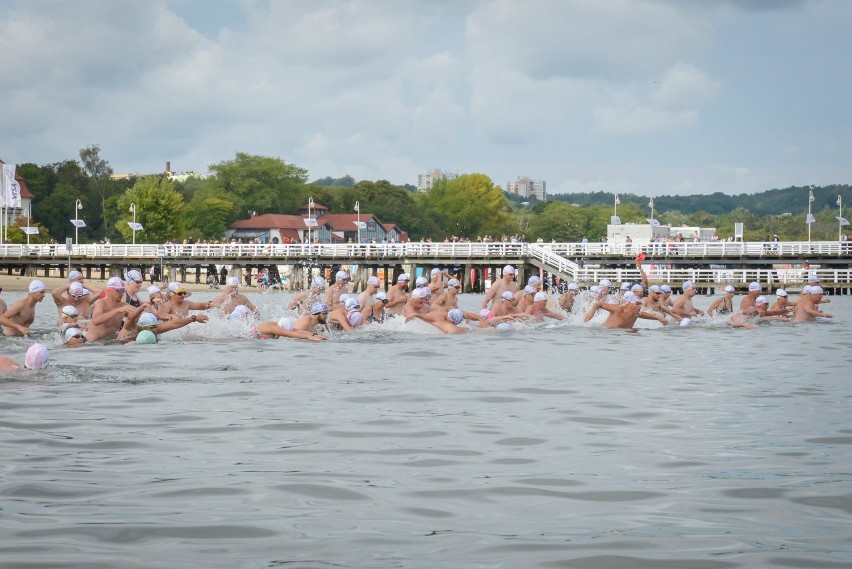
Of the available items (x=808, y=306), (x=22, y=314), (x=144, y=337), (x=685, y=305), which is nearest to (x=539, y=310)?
(x=685, y=305)

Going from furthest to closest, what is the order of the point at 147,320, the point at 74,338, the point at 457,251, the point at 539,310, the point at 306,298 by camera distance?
the point at 457,251 → the point at 539,310 → the point at 306,298 → the point at 147,320 → the point at 74,338

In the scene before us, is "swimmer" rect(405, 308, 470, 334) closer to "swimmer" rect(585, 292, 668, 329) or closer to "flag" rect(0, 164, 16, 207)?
"swimmer" rect(585, 292, 668, 329)

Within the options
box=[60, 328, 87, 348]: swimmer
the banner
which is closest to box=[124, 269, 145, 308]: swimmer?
box=[60, 328, 87, 348]: swimmer

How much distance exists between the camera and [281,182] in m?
131

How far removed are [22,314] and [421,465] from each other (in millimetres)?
12017

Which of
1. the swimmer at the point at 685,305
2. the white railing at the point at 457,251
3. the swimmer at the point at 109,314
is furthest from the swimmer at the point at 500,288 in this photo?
the white railing at the point at 457,251

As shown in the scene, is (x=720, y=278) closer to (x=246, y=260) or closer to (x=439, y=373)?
(x=246, y=260)

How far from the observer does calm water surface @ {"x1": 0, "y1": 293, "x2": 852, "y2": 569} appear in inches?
218

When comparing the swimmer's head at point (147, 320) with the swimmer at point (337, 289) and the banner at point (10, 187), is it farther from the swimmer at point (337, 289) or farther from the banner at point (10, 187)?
the banner at point (10, 187)

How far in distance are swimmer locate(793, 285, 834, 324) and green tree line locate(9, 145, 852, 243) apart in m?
73.0

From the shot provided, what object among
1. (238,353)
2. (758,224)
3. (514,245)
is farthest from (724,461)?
(758,224)

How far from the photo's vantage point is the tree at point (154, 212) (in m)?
92.8

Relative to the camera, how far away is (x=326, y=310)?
16.6 meters

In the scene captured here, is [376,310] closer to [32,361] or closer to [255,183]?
[32,361]
